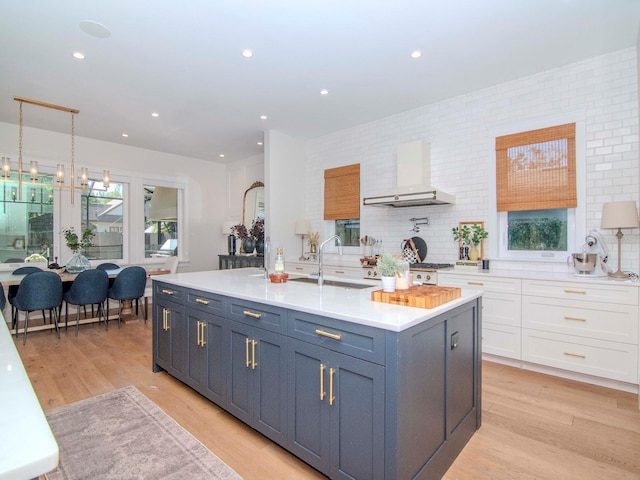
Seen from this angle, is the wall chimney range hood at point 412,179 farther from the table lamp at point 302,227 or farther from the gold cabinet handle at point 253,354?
the gold cabinet handle at point 253,354

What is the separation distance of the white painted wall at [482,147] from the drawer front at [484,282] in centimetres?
61

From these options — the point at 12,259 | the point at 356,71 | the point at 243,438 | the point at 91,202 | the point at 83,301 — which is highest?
the point at 356,71

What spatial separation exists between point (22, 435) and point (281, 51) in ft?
11.2

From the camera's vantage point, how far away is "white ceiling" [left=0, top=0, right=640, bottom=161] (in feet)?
8.79

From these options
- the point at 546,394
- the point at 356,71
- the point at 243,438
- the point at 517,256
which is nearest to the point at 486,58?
the point at 356,71

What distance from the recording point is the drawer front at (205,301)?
97.2 inches

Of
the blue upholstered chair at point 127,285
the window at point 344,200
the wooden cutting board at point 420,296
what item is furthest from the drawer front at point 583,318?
the blue upholstered chair at point 127,285

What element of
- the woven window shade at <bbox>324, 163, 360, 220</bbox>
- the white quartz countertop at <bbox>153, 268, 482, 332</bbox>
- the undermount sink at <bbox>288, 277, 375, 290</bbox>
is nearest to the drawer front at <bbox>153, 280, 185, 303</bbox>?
the white quartz countertop at <bbox>153, 268, 482, 332</bbox>

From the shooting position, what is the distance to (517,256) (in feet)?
12.9

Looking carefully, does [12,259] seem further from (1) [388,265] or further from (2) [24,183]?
(1) [388,265]

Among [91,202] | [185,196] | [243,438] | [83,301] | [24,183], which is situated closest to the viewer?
[243,438]

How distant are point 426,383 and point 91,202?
21.5 feet

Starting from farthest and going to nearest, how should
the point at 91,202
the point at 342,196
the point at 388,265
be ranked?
the point at 91,202, the point at 342,196, the point at 388,265

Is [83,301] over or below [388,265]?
below
